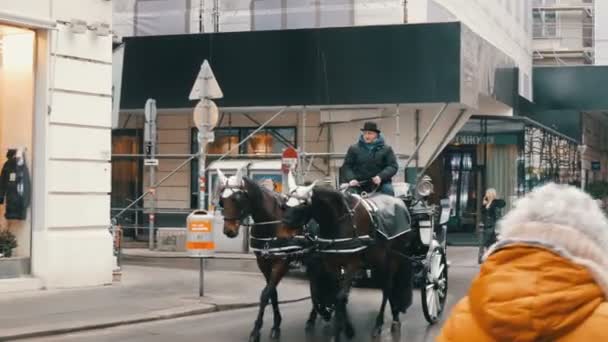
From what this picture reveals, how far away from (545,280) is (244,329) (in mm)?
8982

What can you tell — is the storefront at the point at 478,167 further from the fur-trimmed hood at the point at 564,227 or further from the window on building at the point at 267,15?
the fur-trimmed hood at the point at 564,227

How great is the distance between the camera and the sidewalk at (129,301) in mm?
11562

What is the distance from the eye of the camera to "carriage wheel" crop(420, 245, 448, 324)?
12195 mm

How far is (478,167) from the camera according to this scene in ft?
103

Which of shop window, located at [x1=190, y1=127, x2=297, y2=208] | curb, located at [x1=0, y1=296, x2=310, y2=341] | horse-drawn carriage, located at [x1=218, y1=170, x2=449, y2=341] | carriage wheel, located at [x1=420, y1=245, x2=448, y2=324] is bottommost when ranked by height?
curb, located at [x1=0, y1=296, x2=310, y2=341]

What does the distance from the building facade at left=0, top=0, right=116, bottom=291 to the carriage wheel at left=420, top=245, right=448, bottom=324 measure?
569 centimetres

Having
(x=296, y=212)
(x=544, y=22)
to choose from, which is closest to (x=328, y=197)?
(x=296, y=212)

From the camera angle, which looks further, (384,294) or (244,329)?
(244,329)

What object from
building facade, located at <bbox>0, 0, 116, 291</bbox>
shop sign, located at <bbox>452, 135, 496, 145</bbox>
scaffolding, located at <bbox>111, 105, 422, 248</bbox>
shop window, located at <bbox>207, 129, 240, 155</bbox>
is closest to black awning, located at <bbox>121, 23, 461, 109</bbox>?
scaffolding, located at <bbox>111, 105, 422, 248</bbox>

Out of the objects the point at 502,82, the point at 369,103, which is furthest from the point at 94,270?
the point at 502,82

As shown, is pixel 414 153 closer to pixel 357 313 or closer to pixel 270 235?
pixel 357 313

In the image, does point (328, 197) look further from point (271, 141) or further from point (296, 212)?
point (271, 141)

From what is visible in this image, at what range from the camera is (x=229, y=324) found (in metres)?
12.1

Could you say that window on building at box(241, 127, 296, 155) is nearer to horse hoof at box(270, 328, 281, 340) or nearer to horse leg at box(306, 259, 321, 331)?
horse leg at box(306, 259, 321, 331)
